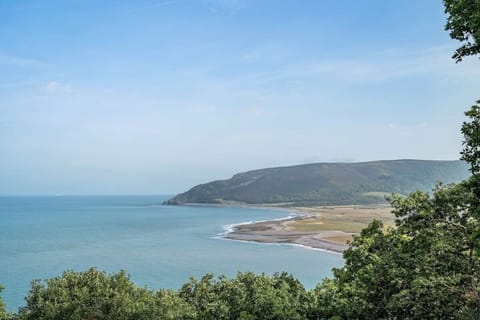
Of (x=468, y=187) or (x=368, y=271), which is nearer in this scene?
(x=468, y=187)

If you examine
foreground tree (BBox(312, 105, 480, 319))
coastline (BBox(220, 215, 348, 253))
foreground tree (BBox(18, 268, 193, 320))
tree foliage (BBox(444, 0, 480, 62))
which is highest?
tree foliage (BBox(444, 0, 480, 62))

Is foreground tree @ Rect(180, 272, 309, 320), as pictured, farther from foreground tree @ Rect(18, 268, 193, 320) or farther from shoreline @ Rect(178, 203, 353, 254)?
shoreline @ Rect(178, 203, 353, 254)

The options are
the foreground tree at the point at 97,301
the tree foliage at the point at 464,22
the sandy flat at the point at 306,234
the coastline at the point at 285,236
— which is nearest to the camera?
the tree foliage at the point at 464,22

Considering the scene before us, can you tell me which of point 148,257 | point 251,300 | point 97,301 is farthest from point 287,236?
point 251,300

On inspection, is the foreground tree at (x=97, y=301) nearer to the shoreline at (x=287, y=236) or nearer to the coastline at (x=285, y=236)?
the shoreline at (x=287, y=236)

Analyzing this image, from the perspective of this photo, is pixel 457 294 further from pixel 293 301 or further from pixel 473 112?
pixel 293 301

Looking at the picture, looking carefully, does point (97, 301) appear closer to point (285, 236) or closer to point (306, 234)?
point (285, 236)

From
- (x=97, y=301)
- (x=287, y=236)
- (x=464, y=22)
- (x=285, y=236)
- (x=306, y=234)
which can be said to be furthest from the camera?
(x=306, y=234)

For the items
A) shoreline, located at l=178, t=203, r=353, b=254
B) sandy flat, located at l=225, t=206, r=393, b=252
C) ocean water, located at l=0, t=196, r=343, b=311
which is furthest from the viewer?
sandy flat, located at l=225, t=206, r=393, b=252

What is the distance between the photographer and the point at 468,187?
13570 millimetres

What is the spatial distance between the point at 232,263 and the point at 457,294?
171 feet

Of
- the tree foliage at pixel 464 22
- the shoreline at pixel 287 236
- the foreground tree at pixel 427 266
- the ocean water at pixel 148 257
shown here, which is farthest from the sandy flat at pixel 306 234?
the tree foliage at pixel 464 22

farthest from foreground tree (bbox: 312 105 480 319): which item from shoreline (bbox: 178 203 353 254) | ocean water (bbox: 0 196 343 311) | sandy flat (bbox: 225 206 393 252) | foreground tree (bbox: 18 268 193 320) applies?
sandy flat (bbox: 225 206 393 252)

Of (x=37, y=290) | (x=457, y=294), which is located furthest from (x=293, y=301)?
(x=37, y=290)
